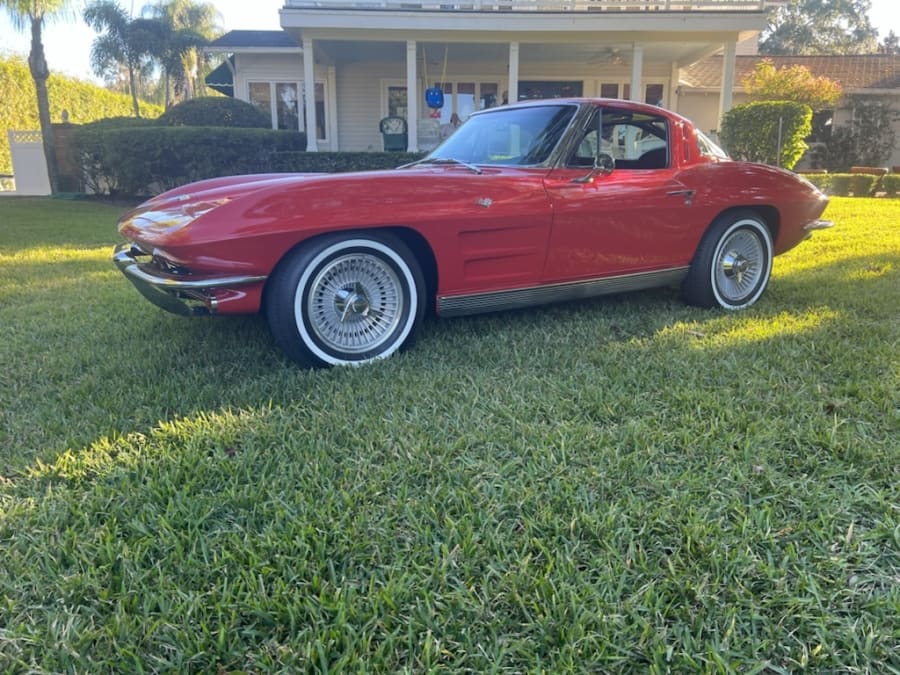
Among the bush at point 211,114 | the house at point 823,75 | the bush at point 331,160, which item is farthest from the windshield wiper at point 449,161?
the house at point 823,75

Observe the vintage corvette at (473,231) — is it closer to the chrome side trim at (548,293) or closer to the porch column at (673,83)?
the chrome side trim at (548,293)

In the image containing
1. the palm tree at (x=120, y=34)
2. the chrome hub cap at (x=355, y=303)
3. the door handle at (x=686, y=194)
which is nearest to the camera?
the chrome hub cap at (x=355, y=303)

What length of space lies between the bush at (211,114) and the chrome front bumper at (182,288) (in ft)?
43.3

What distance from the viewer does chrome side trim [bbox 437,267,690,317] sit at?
3.56m

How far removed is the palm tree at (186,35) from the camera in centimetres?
2886

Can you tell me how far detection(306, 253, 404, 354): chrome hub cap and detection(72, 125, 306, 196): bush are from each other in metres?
10.7

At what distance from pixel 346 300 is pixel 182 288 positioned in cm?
78

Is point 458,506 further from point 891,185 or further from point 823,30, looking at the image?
point 823,30

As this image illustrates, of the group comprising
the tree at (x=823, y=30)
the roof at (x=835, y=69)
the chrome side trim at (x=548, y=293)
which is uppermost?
the tree at (x=823, y=30)

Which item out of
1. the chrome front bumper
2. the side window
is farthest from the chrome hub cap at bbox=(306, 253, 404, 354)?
the side window

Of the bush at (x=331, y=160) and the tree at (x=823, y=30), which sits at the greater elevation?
the tree at (x=823, y=30)

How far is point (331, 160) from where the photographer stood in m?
13.1

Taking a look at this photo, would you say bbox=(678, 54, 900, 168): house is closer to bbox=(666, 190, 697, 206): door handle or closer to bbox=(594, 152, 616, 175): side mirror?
bbox=(666, 190, 697, 206): door handle

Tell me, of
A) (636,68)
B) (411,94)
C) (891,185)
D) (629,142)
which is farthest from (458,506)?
(891,185)
